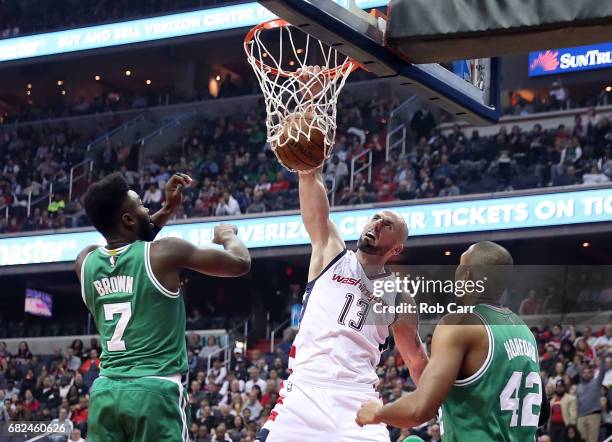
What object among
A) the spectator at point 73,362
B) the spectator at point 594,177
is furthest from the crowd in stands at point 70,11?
the spectator at point 594,177

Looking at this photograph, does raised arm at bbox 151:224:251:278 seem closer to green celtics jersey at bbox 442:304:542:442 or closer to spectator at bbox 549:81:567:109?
green celtics jersey at bbox 442:304:542:442

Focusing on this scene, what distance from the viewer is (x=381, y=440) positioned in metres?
5.68

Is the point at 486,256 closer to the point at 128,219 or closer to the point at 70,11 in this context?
the point at 128,219

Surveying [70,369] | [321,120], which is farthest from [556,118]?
[321,120]

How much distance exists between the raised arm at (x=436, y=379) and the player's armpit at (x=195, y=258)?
1235 millimetres

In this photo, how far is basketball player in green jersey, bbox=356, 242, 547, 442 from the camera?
4527 mm

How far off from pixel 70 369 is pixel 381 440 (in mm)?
16977

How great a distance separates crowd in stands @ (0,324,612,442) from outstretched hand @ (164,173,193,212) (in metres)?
6.42

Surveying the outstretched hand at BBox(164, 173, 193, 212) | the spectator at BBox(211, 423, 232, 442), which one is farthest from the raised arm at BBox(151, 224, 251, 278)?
the spectator at BBox(211, 423, 232, 442)

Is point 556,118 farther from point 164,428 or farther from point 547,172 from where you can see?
point 164,428

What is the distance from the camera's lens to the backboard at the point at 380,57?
18.0ft

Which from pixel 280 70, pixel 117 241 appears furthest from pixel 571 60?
pixel 117 241

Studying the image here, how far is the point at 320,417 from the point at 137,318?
42.4 inches

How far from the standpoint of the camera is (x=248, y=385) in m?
18.1
